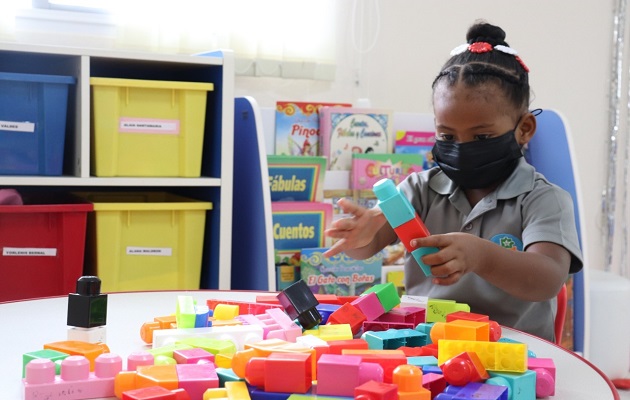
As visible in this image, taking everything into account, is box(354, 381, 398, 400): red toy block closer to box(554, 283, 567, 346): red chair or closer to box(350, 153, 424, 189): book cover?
box(554, 283, 567, 346): red chair

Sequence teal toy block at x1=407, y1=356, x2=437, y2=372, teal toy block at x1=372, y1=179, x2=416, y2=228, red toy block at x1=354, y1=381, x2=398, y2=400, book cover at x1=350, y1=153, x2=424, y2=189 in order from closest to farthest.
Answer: red toy block at x1=354, y1=381, x2=398, y2=400 < teal toy block at x1=407, y1=356, x2=437, y2=372 < teal toy block at x1=372, y1=179, x2=416, y2=228 < book cover at x1=350, y1=153, x2=424, y2=189

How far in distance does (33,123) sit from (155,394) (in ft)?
3.56

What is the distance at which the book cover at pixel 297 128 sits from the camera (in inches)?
74.9

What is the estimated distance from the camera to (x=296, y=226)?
187 cm

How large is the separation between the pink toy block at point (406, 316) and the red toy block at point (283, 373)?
255mm

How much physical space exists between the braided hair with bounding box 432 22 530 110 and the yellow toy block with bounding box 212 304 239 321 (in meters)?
0.51

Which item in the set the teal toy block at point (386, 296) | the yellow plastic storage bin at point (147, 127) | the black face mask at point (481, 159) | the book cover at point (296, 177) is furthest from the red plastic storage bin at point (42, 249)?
the teal toy block at point (386, 296)

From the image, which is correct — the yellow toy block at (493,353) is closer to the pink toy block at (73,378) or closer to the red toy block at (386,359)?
the red toy block at (386,359)

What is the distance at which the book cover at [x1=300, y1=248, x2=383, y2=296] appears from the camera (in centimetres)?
185

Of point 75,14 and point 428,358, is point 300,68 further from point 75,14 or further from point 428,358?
point 428,358

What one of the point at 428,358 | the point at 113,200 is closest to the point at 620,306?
the point at 113,200

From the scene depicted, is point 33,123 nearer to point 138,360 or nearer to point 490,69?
point 490,69

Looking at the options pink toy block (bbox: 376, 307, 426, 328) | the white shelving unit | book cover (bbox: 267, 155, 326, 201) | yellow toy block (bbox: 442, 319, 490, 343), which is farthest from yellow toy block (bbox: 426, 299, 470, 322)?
book cover (bbox: 267, 155, 326, 201)

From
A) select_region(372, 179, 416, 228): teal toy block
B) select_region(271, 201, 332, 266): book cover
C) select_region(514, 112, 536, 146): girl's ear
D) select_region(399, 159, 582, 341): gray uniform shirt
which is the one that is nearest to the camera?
select_region(372, 179, 416, 228): teal toy block
